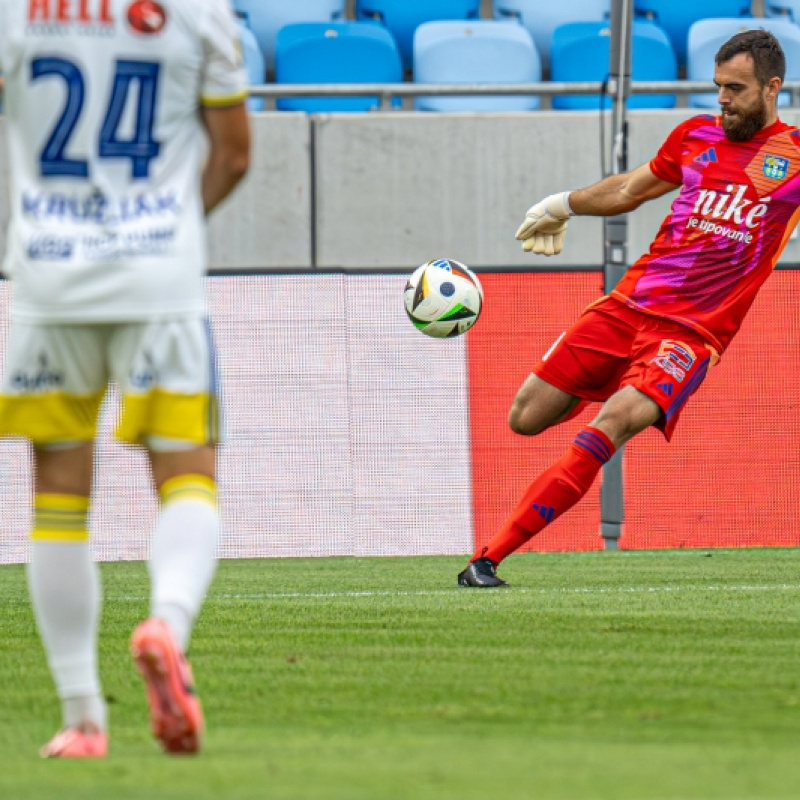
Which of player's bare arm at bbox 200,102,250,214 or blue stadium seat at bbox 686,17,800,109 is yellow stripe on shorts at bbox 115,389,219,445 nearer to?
player's bare arm at bbox 200,102,250,214

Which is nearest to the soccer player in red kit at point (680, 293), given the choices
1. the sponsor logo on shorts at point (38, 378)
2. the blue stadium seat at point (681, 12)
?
the sponsor logo on shorts at point (38, 378)

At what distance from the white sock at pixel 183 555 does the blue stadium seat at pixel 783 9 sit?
11.4 metres

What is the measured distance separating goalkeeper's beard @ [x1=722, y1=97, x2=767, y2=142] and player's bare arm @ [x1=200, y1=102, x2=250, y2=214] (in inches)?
142

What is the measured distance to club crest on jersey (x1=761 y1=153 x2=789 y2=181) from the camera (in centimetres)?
661

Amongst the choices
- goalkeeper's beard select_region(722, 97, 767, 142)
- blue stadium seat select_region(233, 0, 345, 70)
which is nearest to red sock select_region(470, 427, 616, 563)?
goalkeeper's beard select_region(722, 97, 767, 142)

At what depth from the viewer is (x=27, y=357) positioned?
3.18 m

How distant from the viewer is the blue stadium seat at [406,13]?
13.2 metres

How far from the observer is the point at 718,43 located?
41.6ft

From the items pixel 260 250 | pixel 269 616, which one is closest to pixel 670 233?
pixel 269 616

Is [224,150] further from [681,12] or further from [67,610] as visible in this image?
[681,12]

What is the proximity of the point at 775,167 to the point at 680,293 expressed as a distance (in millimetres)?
590

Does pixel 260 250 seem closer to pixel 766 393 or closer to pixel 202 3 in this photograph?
pixel 766 393

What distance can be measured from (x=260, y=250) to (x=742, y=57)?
193 inches

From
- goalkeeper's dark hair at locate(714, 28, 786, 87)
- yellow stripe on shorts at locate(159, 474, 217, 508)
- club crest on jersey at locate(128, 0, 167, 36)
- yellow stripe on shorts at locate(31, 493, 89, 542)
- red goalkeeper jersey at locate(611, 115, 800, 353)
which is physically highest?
goalkeeper's dark hair at locate(714, 28, 786, 87)
